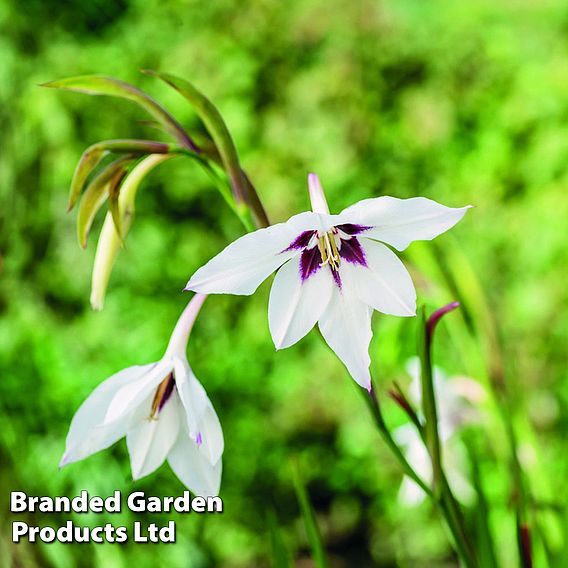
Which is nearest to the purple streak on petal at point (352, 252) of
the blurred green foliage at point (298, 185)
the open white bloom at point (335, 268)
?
the open white bloom at point (335, 268)

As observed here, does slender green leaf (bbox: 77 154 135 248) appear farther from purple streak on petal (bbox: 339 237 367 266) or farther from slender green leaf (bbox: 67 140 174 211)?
purple streak on petal (bbox: 339 237 367 266)

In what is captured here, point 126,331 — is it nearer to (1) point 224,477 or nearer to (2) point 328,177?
(1) point 224,477

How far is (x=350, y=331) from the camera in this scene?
2.31 ft

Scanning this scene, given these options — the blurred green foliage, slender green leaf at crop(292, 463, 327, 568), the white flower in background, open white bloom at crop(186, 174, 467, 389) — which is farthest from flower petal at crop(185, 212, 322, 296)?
the blurred green foliage

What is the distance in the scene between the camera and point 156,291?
2303 mm

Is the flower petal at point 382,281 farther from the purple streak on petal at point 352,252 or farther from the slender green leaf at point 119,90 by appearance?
the slender green leaf at point 119,90

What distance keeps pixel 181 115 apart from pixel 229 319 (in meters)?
0.65

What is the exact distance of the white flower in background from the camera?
125 centimetres

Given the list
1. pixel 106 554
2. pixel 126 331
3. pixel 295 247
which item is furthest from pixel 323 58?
pixel 295 247

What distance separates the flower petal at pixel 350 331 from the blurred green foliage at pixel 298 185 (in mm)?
1474

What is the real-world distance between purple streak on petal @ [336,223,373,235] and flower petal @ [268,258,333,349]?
0.14 feet

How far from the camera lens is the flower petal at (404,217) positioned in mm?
655

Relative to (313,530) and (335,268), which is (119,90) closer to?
(335,268)

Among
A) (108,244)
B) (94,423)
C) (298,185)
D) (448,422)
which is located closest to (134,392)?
(94,423)
